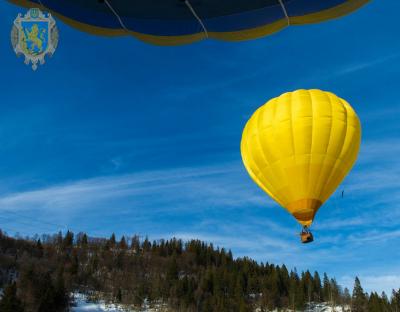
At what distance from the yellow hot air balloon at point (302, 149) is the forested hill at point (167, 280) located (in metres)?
75.8

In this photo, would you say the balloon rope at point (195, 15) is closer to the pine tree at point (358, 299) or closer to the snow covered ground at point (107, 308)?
the snow covered ground at point (107, 308)

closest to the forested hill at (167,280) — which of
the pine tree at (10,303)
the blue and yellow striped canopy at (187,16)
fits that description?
the pine tree at (10,303)

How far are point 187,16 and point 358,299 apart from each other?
137 meters

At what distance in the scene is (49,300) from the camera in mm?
83062

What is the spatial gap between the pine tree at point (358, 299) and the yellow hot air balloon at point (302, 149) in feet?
387

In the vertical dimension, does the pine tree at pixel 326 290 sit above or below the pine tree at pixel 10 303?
above

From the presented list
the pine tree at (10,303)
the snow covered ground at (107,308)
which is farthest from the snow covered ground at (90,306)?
the pine tree at (10,303)

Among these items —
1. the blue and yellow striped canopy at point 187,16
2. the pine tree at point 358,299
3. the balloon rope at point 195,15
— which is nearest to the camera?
the blue and yellow striped canopy at point 187,16

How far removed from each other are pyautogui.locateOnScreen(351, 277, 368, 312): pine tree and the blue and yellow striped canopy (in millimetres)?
130989

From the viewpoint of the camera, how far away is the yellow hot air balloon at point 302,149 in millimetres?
17422

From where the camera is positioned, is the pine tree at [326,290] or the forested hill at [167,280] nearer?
the forested hill at [167,280]

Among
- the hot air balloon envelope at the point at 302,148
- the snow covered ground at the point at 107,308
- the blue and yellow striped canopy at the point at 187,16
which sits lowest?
the snow covered ground at the point at 107,308

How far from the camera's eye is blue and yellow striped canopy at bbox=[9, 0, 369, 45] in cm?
579

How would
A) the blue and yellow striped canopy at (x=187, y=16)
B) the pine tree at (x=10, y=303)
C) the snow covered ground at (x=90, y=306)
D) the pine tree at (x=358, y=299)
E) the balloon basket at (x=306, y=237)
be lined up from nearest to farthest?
the blue and yellow striped canopy at (x=187, y=16) → the balloon basket at (x=306, y=237) → the pine tree at (x=10, y=303) → the snow covered ground at (x=90, y=306) → the pine tree at (x=358, y=299)
